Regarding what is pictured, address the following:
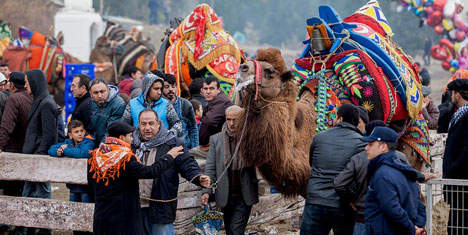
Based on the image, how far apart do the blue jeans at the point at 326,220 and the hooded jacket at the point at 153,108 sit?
6.42 feet

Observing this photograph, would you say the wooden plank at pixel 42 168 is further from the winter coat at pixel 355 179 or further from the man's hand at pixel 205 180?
the winter coat at pixel 355 179

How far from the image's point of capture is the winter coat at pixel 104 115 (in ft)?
27.3

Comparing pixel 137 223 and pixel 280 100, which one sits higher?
pixel 280 100

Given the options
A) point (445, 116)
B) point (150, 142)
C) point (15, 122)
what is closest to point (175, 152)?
point (150, 142)

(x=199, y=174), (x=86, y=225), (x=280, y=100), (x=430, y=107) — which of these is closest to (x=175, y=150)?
(x=199, y=174)

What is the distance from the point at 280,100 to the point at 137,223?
187 centimetres

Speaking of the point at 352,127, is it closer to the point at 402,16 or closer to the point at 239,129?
the point at 239,129

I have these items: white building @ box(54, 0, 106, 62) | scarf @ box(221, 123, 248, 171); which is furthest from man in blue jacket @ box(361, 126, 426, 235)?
white building @ box(54, 0, 106, 62)

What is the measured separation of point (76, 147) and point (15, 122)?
1.27 metres

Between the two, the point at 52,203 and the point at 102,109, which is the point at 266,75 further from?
the point at 52,203

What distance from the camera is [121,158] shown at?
6.21 metres

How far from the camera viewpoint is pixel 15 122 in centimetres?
888

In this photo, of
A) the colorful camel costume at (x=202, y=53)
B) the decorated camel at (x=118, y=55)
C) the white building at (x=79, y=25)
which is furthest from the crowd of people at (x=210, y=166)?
the white building at (x=79, y=25)

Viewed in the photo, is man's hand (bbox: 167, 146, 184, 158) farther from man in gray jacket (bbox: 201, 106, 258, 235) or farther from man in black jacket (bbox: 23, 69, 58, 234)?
man in black jacket (bbox: 23, 69, 58, 234)
